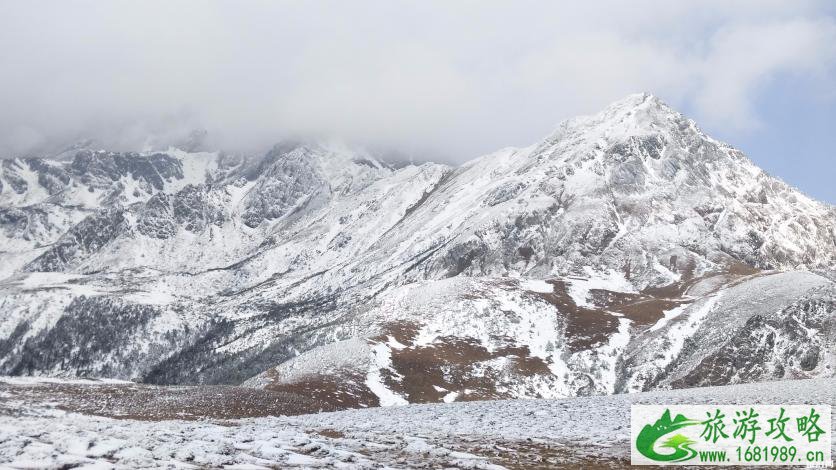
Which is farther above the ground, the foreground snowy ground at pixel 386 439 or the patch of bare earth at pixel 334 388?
the patch of bare earth at pixel 334 388

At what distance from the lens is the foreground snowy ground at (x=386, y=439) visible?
67.5 feet

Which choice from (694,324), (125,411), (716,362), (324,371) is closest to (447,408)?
(125,411)

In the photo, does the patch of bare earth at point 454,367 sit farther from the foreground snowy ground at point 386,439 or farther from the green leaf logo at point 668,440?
the green leaf logo at point 668,440

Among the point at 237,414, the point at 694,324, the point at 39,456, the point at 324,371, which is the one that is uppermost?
the point at 694,324

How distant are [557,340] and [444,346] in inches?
1091

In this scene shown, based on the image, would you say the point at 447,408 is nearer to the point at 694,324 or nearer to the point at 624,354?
the point at 624,354

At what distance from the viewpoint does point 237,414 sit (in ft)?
219
